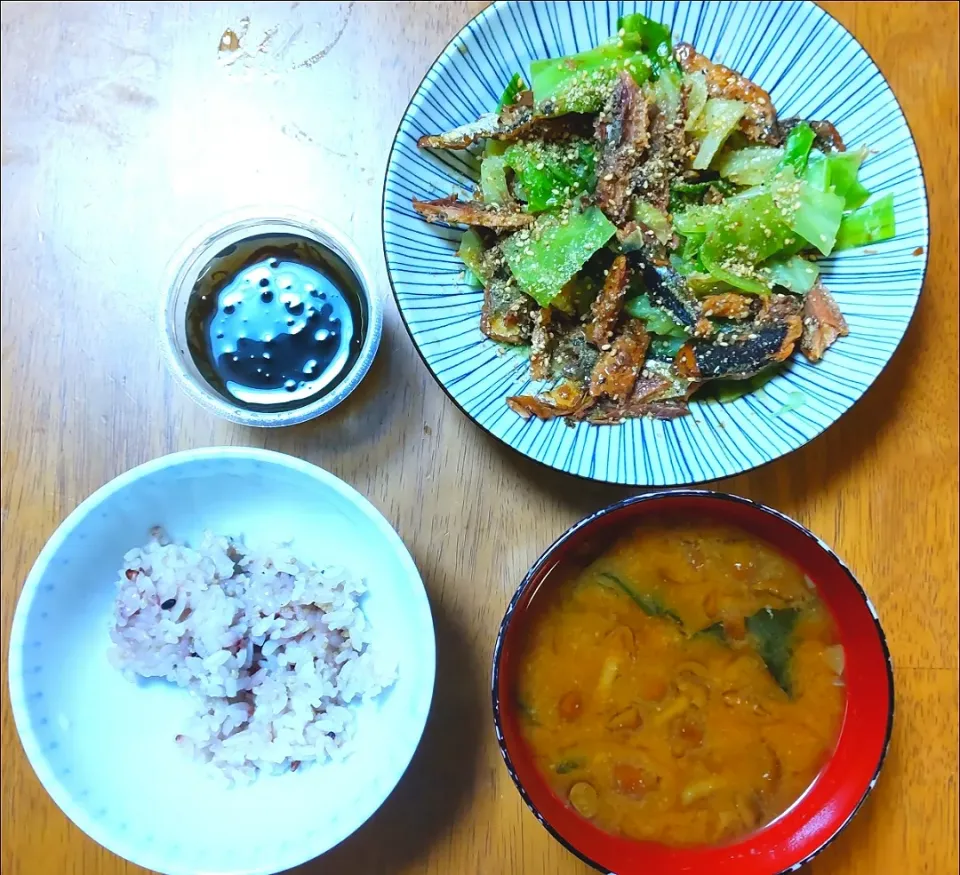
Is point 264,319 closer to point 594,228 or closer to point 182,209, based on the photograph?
point 182,209

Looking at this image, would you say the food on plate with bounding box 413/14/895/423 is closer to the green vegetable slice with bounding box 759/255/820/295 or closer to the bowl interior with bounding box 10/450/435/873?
the green vegetable slice with bounding box 759/255/820/295

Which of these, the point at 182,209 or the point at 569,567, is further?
the point at 182,209

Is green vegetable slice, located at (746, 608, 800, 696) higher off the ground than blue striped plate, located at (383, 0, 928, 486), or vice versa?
blue striped plate, located at (383, 0, 928, 486)

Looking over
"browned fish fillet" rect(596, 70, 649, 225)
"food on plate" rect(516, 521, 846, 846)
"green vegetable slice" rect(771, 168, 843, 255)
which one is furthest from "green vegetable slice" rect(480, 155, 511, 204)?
"food on plate" rect(516, 521, 846, 846)

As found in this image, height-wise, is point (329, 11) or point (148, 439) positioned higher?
point (329, 11)

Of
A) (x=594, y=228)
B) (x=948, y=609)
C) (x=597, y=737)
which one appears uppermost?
(x=594, y=228)

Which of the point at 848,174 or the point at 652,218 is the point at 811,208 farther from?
the point at 652,218

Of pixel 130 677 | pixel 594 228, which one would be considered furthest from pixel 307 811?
pixel 594 228

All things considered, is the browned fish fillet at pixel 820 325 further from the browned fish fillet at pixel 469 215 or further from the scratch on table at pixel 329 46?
the scratch on table at pixel 329 46
